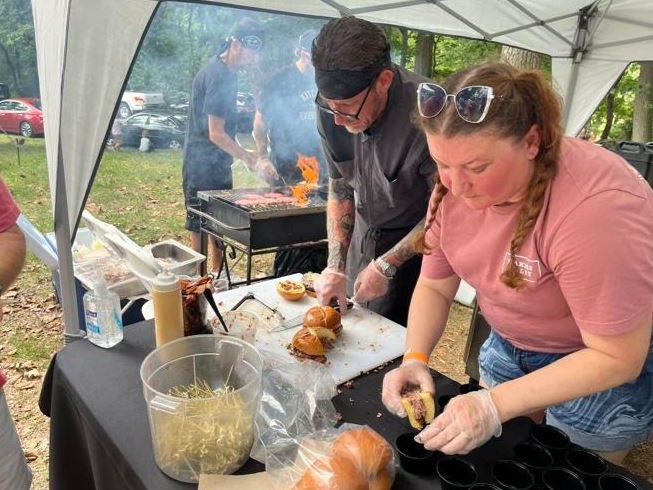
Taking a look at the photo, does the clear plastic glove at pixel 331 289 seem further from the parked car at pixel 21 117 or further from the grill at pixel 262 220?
the parked car at pixel 21 117

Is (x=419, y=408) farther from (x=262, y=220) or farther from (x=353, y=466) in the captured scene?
(x=262, y=220)

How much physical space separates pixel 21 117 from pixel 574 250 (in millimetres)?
7499

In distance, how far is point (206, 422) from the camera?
111 centimetres

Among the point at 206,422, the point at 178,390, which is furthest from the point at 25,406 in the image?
the point at 206,422

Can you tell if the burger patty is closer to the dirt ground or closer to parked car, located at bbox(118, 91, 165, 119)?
the dirt ground

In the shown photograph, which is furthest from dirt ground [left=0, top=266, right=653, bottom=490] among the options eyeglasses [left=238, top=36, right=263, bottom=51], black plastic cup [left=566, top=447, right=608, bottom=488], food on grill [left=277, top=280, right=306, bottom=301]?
eyeglasses [left=238, top=36, right=263, bottom=51]

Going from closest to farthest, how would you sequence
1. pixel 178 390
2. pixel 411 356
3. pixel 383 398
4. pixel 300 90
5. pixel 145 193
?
pixel 178 390 < pixel 383 398 < pixel 411 356 < pixel 300 90 < pixel 145 193

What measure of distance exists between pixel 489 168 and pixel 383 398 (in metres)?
0.73

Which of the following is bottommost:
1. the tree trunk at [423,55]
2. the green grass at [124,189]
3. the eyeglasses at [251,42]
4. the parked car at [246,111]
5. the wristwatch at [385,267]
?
the green grass at [124,189]

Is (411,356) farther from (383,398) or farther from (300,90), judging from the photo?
(300,90)

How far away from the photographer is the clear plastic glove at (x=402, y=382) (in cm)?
141

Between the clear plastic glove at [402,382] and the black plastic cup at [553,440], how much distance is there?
292 mm

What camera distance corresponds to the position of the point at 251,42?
429 cm

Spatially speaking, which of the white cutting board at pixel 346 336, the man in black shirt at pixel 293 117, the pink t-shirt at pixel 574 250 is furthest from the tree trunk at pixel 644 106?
the pink t-shirt at pixel 574 250
